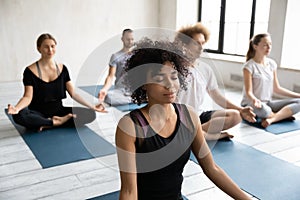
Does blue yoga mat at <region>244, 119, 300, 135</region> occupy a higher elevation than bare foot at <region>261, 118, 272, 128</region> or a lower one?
lower

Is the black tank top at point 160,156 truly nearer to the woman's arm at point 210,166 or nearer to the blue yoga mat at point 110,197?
the woman's arm at point 210,166

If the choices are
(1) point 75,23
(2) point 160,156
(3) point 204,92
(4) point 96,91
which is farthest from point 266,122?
(1) point 75,23

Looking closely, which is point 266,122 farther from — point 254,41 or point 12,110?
point 12,110

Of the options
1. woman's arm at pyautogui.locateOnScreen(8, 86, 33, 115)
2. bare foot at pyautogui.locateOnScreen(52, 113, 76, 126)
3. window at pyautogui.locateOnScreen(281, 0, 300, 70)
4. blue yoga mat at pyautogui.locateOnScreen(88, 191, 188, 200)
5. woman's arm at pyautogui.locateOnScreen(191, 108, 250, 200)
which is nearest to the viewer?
woman's arm at pyautogui.locateOnScreen(191, 108, 250, 200)

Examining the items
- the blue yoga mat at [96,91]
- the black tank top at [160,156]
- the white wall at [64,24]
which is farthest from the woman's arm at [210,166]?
the white wall at [64,24]

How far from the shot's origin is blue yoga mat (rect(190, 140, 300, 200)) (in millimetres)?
1967

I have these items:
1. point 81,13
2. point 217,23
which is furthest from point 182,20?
point 81,13

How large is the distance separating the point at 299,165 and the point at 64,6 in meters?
5.13

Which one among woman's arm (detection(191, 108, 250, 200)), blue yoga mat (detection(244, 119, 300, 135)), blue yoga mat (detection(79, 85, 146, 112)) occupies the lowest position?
blue yoga mat (detection(79, 85, 146, 112))

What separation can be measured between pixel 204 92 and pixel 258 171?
2.51 ft

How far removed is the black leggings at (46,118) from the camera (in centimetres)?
296

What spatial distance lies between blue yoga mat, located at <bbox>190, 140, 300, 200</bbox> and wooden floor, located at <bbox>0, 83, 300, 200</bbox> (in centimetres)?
15

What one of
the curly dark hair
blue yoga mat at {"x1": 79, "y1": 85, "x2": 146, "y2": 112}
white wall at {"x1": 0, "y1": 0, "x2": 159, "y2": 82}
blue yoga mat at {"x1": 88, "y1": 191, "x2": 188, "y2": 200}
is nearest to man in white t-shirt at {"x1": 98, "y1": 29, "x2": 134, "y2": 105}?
blue yoga mat at {"x1": 79, "y1": 85, "x2": 146, "y2": 112}

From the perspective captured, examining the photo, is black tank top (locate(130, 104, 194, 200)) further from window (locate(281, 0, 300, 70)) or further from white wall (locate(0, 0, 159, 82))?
white wall (locate(0, 0, 159, 82))
